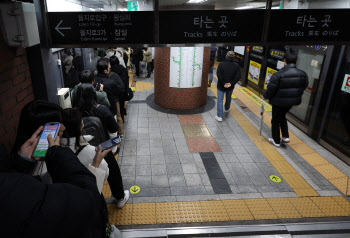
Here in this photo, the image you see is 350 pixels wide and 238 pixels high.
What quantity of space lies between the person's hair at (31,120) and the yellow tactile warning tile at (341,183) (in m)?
4.34

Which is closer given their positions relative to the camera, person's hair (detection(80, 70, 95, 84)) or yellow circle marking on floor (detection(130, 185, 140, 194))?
person's hair (detection(80, 70, 95, 84))

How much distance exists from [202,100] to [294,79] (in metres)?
3.16

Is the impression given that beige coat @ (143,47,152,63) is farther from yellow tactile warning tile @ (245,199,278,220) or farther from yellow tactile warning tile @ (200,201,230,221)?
yellow tactile warning tile @ (245,199,278,220)

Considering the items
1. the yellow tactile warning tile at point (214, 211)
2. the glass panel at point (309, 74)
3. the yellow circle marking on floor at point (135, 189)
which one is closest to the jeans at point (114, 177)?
the yellow circle marking on floor at point (135, 189)

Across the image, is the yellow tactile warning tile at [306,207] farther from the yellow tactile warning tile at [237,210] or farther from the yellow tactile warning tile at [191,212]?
the yellow tactile warning tile at [191,212]

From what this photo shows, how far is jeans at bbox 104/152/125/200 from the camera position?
9.73 feet

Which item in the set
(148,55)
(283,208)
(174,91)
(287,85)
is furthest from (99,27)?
(148,55)

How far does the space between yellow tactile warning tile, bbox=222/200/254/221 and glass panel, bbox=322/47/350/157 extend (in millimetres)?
2750

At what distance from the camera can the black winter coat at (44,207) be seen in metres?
1.06

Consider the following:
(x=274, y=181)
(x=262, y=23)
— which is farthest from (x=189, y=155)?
(x=262, y=23)

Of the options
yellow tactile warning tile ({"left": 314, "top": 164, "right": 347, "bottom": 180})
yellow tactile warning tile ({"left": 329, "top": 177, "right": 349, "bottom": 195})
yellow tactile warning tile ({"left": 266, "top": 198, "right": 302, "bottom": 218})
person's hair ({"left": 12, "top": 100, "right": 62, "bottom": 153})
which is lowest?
yellow tactile warning tile ({"left": 266, "top": 198, "right": 302, "bottom": 218})

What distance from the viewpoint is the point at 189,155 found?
478 centimetres

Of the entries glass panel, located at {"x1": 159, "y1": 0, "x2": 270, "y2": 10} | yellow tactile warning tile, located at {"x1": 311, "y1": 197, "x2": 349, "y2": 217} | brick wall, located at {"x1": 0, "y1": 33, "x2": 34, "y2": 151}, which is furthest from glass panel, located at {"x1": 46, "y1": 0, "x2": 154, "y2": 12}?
yellow tactile warning tile, located at {"x1": 311, "y1": 197, "x2": 349, "y2": 217}

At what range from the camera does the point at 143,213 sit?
3303 mm
